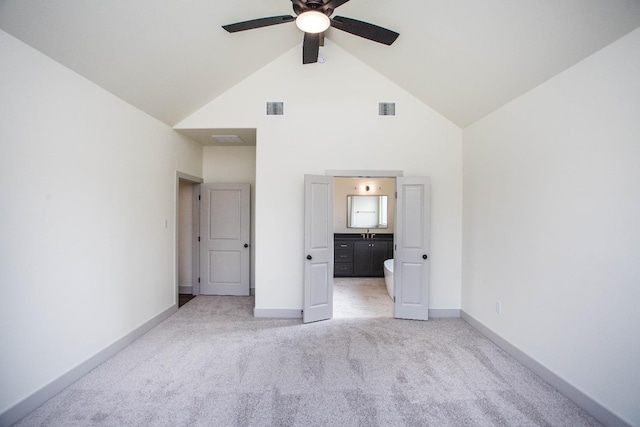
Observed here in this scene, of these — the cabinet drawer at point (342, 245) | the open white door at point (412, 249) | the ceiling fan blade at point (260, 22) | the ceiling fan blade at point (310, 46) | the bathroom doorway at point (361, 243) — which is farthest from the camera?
the cabinet drawer at point (342, 245)

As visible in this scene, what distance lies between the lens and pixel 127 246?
322 cm

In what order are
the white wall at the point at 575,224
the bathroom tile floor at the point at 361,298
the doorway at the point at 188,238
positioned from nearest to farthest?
1. the white wall at the point at 575,224
2. the bathroom tile floor at the point at 361,298
3. the doorway at the point at 188,238

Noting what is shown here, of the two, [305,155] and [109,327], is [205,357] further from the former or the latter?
[305,155]

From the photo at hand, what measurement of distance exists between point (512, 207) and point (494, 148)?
77 cm

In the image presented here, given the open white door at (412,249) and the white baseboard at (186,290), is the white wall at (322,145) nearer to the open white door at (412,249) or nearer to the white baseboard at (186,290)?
the open white door at (412,249)

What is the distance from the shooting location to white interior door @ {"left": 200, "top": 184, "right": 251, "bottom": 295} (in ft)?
16.7

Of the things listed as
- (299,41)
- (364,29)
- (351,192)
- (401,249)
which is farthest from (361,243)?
(364,29)

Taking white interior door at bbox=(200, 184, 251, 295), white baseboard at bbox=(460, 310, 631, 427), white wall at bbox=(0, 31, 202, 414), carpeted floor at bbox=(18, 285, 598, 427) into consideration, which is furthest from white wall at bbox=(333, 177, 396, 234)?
white wall at bbox=(0, 31, 202, 414)

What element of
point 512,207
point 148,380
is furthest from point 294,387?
point 512,207

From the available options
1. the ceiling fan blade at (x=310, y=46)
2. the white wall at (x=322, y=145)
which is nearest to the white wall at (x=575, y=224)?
the white wall at (x=322, y=145)

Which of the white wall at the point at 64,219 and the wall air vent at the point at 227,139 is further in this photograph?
the wall air vent at the point at 227,139

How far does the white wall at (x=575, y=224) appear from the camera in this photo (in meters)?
1.93

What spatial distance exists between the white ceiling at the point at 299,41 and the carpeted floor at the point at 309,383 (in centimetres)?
272

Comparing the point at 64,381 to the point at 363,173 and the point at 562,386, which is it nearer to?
the point at 363,173
